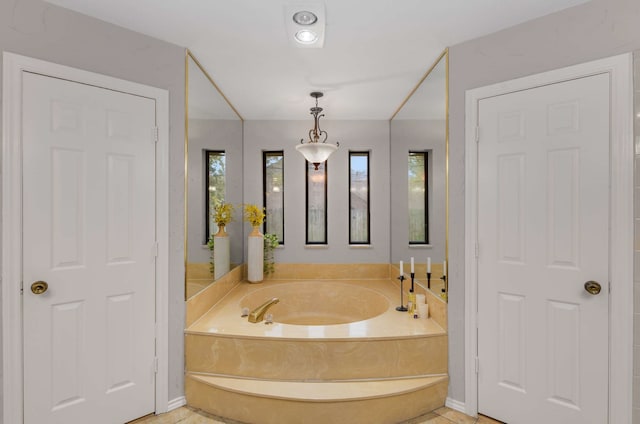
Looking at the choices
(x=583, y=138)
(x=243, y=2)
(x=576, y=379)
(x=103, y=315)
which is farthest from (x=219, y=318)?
(x=583, y=138)

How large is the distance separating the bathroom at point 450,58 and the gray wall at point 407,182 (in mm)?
155

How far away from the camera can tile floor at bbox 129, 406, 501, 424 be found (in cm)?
196

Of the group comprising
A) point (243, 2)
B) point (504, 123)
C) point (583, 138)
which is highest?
point (243, 2)

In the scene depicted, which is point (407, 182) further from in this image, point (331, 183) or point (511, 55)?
point (511, 55)

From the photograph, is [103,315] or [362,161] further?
[362,161]

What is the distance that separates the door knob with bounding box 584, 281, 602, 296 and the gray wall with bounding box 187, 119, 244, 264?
2.46 m

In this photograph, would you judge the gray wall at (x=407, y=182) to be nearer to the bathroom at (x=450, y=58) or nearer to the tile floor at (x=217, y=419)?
the bathroom at (x=450, y=58)

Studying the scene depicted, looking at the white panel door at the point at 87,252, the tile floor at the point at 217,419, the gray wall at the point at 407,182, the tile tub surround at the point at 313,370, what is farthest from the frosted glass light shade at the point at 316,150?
the tile floor at the point at 217,419

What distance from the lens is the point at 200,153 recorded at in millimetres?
2498

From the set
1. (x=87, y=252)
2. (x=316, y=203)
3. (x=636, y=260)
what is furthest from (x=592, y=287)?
(x=87, y=252)

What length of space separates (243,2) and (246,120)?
6.96ft

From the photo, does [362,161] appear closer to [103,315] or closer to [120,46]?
[120,46]

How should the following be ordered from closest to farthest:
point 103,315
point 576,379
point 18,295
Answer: point 18,295, point 576,379, point 103,315

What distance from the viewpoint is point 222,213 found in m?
2.97
